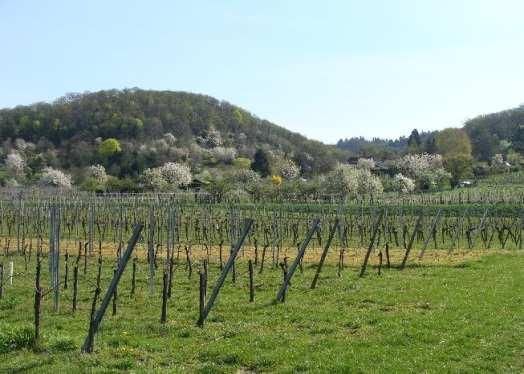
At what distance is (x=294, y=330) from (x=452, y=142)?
113 metres

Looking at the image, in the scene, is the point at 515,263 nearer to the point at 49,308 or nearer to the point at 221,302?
the point at 221,302

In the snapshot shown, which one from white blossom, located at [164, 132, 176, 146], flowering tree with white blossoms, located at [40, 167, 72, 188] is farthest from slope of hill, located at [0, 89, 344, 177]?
flowering tree with white blossoms, located at [40, 167, 72, 188]

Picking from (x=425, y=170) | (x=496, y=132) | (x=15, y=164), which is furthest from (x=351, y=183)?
(x=496, y=132)

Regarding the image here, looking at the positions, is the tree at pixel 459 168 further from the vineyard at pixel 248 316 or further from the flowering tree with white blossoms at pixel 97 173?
the vineyard at pixel 248 316

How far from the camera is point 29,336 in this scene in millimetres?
9648

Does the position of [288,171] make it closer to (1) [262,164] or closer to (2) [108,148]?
(1) [262,164]

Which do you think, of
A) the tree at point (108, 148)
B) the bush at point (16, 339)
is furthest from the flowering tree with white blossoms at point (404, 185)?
the bush at point (16, 339)

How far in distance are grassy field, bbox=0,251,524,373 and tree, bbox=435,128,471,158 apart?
338ft

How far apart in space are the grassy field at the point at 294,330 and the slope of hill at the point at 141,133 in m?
95.5

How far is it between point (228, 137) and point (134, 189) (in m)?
60.5

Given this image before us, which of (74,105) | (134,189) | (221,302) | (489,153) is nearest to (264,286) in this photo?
(221,302)

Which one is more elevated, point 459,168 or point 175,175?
point 459,168

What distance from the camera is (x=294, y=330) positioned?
10.9 m

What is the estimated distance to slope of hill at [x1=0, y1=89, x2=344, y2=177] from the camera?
116 metres
